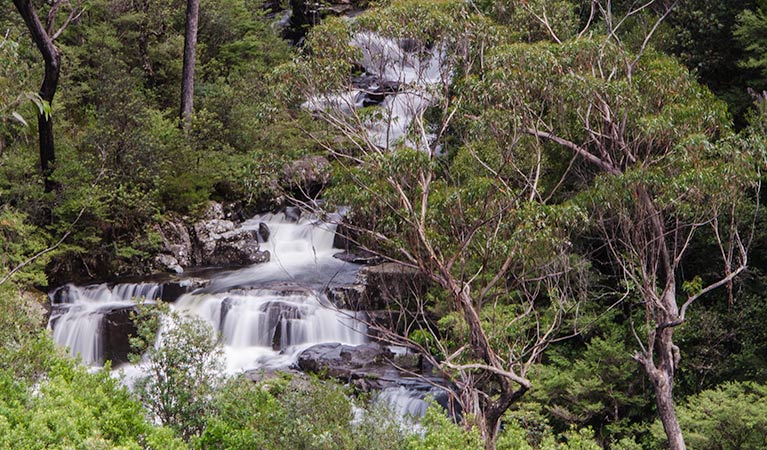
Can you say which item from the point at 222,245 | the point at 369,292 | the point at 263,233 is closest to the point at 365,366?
the point at 369,292

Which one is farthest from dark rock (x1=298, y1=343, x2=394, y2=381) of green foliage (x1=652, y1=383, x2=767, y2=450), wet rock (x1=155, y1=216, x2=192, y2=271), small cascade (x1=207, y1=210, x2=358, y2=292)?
wet rock (x1=155, y1=216, x2=192, y2=271)

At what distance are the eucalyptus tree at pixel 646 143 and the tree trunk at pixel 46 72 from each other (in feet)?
32.3

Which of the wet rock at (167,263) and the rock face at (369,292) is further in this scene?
the wet rock at (167,263)

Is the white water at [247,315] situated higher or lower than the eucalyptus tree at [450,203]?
lower

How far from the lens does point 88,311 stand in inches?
719

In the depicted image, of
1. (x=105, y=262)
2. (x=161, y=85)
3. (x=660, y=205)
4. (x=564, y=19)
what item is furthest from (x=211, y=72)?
(x=660, y=205)

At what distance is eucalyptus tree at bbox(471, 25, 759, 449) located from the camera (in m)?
12.3

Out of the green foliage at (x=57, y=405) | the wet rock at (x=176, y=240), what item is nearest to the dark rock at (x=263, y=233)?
the wet rock at (x=176, y=240)

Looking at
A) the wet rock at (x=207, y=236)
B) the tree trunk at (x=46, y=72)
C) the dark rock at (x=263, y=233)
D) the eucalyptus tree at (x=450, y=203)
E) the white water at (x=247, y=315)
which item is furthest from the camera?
the dark rock at (x=263, y=233)

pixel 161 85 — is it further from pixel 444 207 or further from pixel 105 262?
pixel 444 207

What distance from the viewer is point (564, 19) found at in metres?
17.3

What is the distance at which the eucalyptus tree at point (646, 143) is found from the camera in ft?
40.2

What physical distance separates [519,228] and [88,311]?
12020mm

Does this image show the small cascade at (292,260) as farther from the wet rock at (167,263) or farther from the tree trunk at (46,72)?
the tree trunk at (46,72)
